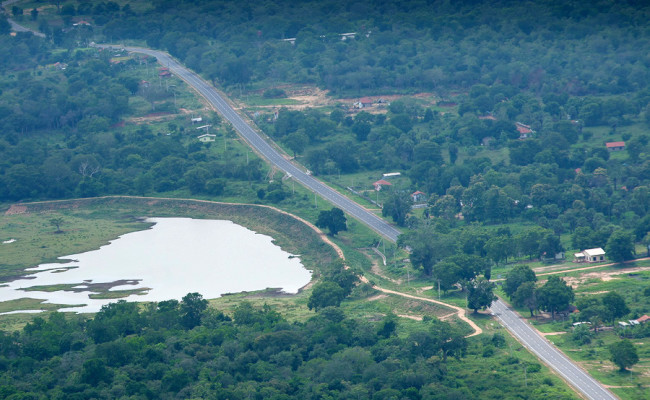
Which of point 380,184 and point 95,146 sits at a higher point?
point 95,146

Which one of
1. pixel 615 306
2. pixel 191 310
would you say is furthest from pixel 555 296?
pixel 191 310

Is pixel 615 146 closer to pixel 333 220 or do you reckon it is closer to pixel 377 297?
pixel 333 220

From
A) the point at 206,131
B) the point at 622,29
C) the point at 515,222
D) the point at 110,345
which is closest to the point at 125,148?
the point at 206,131

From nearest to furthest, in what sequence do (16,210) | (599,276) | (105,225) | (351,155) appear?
(599,276) → (105,225) → (16,210) → (351,155)

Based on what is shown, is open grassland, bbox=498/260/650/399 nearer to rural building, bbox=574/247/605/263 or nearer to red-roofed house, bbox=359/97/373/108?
rural building, bbox=574/247/605/263

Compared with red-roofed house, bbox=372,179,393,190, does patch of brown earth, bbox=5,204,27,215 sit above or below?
below

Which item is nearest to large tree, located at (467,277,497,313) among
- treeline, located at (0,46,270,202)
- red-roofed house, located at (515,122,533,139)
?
treeline, located at (0,46,270,202)

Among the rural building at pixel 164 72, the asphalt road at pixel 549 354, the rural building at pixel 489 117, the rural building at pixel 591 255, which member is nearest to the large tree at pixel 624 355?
the asphalt road at pixel 549 354

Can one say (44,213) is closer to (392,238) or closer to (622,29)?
(392,238)
